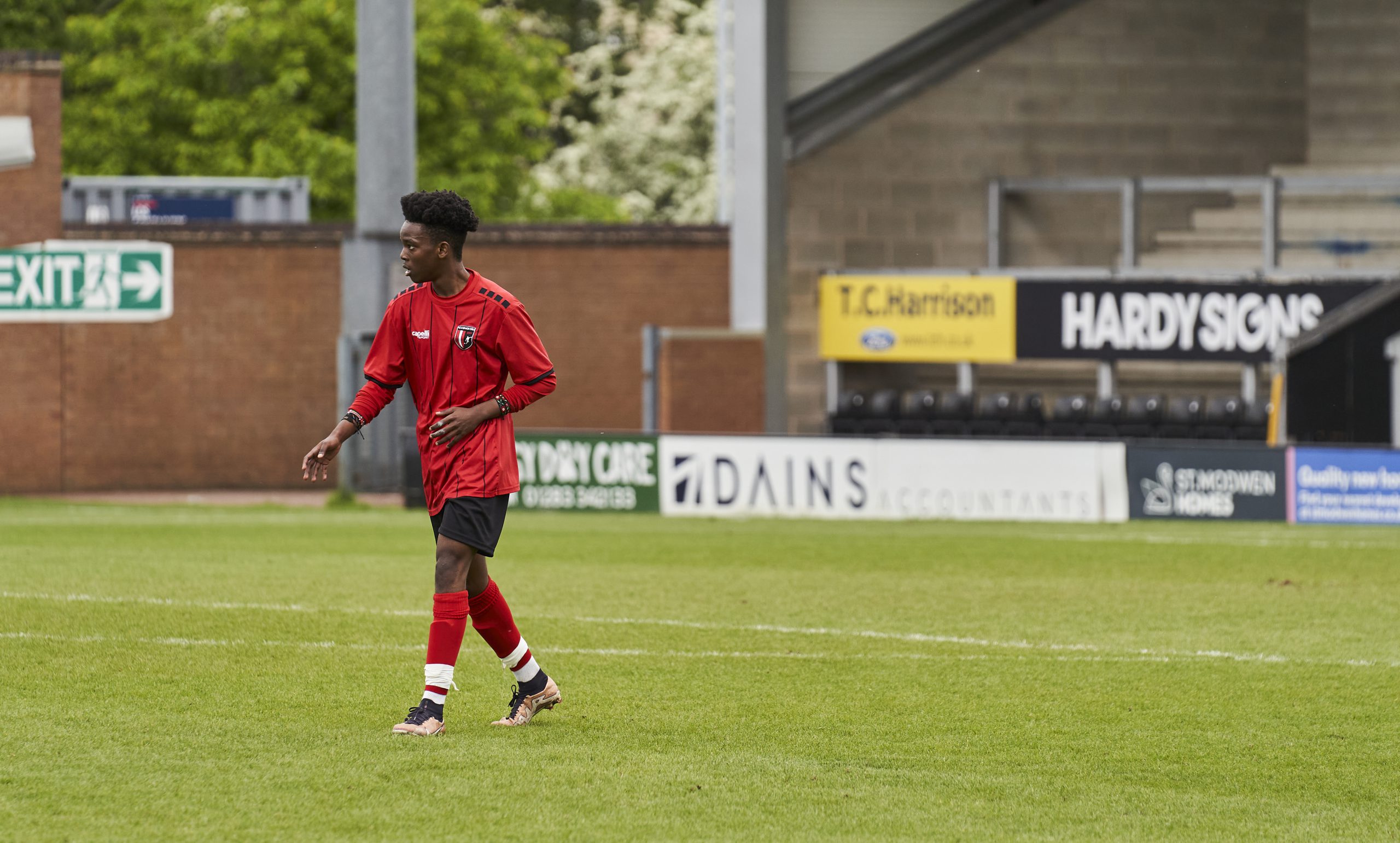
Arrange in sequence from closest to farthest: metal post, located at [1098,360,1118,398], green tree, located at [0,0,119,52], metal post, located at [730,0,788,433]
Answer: metal post, located at [1098,360,1118,398] → metal post, located at [730,0,788,433] → green tree, located at [0,0,119,52]

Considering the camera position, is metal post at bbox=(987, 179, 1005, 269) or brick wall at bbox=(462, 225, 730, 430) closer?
metal post at bbox=(987, 179, 1005, 269)

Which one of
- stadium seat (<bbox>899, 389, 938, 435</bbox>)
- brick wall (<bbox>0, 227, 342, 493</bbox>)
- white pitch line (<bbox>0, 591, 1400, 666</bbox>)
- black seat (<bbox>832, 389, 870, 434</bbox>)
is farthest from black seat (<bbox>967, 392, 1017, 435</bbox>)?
white pitch line (<bbox>0, 591, 1400, 666</bbox>)

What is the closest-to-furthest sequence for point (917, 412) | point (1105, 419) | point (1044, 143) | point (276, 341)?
point (1105, 419), point (917, 412), point (1044, 143), point (276, 341)

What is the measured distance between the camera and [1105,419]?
85.9 feet

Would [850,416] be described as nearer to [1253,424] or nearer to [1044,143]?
[1044,143]

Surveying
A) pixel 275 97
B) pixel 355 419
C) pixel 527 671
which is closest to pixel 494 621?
pixel 527 671

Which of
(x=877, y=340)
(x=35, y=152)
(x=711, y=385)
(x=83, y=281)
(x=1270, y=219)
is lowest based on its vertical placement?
(x=711, y=385)

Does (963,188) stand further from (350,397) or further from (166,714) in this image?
(166,714)

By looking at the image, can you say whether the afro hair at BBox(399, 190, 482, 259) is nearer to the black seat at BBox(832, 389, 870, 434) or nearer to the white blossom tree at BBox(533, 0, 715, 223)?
the black seat at BBox(832, 389, 870, 434)

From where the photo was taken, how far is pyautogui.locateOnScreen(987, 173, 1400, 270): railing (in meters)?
26.2

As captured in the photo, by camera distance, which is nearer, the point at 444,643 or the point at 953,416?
the point at 444,643

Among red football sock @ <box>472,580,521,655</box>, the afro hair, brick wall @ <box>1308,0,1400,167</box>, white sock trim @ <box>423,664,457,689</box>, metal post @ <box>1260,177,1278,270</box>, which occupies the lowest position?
white sock trim @ <box>423,664,457,689</box>

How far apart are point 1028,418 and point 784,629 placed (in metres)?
16.5

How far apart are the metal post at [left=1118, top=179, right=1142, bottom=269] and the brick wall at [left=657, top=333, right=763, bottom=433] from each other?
5681mm
